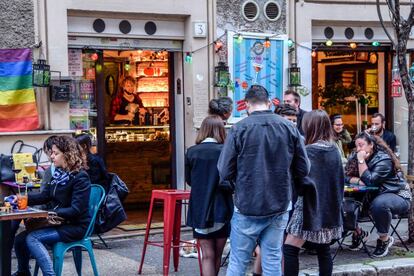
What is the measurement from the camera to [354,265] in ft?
26.3

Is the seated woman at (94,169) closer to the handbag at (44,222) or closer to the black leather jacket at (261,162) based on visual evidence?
the handbag at (44,222)

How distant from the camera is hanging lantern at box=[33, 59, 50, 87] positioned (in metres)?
9.33

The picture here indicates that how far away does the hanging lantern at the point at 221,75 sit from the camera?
34.8 ft

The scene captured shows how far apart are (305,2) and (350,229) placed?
4.70m

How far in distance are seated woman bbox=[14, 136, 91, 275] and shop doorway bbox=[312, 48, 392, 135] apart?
Result: 625 centimetres

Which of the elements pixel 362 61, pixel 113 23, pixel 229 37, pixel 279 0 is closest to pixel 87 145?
pixel 113 23

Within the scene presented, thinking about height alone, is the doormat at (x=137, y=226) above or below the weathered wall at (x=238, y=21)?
below

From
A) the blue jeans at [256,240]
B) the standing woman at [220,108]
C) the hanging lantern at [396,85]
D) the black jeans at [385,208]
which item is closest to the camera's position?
the blue jeans at [256,240]

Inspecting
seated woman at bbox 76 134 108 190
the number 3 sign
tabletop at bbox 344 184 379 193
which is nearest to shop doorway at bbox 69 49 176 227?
the number 3 sign

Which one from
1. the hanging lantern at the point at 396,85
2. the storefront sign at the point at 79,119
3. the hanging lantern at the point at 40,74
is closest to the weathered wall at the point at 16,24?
the hanging lantern at the point at 40,74

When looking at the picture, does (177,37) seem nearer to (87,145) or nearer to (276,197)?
(87,145)

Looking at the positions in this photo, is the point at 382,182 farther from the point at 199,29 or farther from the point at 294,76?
the point at 199,29

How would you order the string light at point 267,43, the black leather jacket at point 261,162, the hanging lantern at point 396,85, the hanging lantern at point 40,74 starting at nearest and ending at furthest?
the black leather jacket at point 261,162 < the hanging lantern at point 40,74 < the string light at point 267,43 < the hanging lantern at point 396,85

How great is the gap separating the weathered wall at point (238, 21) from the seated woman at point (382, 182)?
313cm
